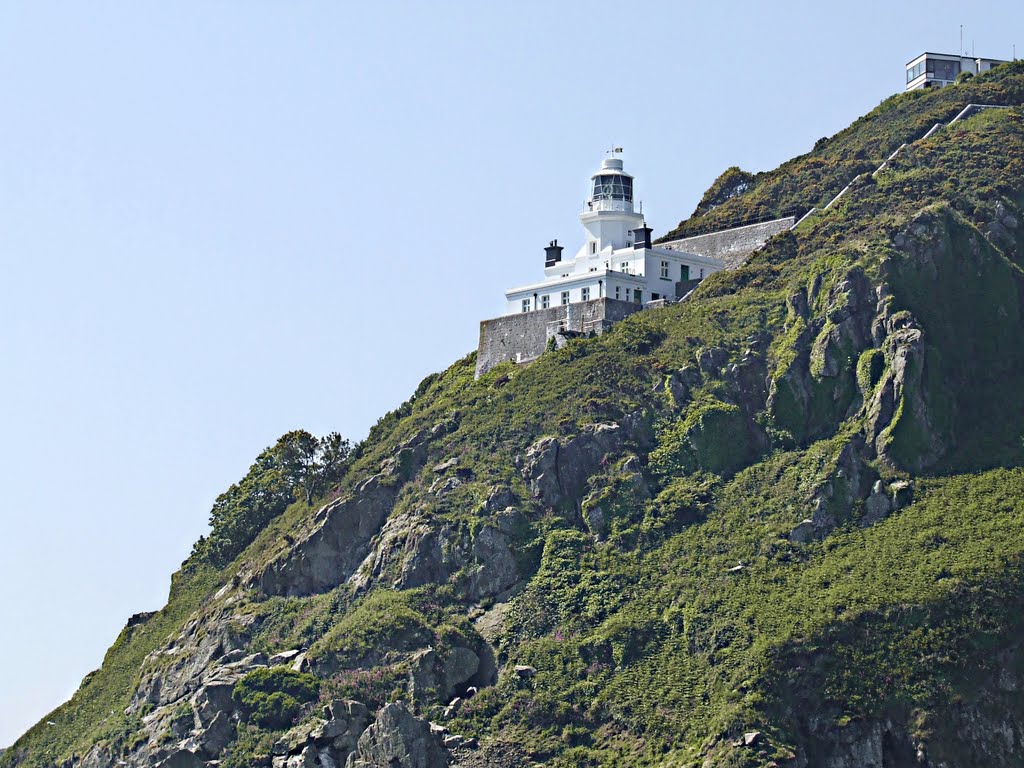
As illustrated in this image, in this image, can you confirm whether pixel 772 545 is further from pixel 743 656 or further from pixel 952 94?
pixel 952 94

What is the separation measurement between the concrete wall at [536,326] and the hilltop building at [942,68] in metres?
32.1

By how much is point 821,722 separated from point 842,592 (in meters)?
6.30

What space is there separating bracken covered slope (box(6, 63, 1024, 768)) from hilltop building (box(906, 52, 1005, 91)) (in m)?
21.0

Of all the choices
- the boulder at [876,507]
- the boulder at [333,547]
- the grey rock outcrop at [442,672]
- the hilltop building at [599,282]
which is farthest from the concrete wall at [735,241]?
the grey rock outcrop at [442,672]

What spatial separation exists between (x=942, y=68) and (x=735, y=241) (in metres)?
23.3

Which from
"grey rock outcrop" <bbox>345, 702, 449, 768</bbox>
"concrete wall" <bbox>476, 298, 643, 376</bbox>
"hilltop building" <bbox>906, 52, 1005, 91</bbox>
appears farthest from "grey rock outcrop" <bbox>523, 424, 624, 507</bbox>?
"hilltop building" <bbox>906, 52, 1005, 91</bbox>

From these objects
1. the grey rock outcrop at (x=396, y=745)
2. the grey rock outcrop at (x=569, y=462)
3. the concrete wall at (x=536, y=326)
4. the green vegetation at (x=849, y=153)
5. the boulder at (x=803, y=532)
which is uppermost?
the green vegetation at (x=849, y=153)

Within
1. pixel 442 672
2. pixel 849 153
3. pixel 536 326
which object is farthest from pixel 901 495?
pixel 849 153

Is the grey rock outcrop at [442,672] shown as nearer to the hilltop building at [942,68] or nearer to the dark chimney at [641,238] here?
the dark chimney at [641,238]

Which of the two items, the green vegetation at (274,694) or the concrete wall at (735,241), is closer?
the green vegetation at (274,694)

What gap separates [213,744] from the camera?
316 feet

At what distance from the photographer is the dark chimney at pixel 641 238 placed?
118m

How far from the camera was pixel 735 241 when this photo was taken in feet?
402

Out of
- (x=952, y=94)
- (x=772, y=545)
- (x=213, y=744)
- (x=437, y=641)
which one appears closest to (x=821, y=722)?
(x=772, y=545)
